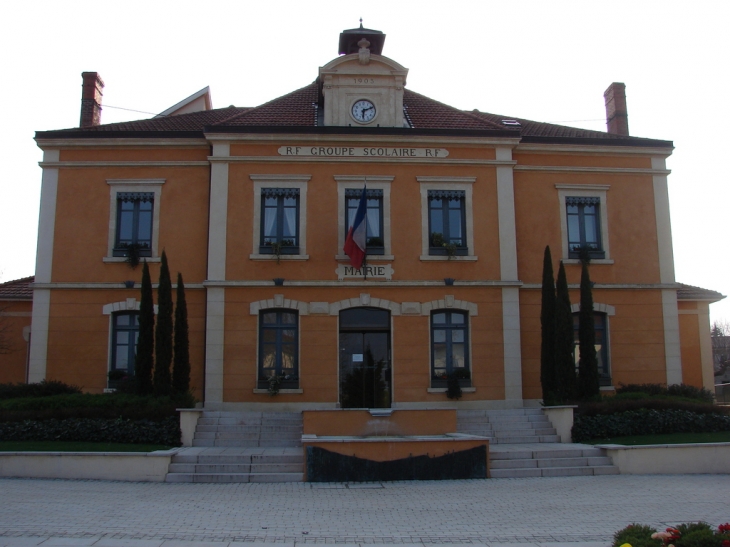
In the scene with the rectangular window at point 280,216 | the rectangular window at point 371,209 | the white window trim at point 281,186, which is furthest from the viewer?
the rectangular window at point 371,209

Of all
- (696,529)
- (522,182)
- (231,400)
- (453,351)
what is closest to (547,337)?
(453,351)

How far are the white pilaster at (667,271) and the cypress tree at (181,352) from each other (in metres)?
13.2

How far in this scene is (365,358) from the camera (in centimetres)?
1906

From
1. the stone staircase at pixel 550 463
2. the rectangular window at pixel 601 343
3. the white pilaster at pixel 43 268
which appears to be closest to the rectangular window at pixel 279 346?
the white pilaster at pixel 43 268

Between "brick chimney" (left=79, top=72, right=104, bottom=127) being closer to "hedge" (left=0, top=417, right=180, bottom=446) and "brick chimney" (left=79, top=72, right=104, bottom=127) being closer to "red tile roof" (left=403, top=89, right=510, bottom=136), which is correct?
"red tile roof" (left=403, top=89, right=510, bottom=136)

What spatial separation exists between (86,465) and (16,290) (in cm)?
1331

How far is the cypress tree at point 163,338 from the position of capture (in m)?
16.6

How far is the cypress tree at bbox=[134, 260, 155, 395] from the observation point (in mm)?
16656

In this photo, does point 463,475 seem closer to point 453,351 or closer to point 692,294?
point 453,351

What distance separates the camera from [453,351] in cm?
1923

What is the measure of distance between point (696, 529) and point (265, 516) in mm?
5598

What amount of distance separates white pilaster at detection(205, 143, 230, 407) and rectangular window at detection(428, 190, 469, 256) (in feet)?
18.9

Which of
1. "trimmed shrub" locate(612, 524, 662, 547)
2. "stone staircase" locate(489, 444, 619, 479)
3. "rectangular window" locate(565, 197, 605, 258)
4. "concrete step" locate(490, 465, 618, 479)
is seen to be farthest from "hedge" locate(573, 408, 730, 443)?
"trimmed shrub" locate(612, 524, 662, 547)

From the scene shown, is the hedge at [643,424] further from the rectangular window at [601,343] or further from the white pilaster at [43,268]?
the white pilaster at [43,268]
